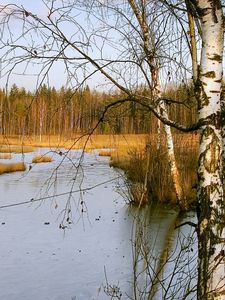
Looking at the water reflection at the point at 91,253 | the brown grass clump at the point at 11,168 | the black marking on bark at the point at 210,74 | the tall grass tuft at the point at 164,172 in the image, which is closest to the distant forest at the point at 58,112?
the water reflection at the point at 91,253

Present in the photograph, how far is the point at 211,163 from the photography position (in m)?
2.93

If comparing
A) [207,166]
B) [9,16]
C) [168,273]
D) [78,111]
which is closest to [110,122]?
[78,111]

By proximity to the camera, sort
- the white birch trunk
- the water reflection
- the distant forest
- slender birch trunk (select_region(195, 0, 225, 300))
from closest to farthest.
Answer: slender birch trunk (select_region(195, 0, 225, 300)) → the distant forest → the water reflection → the white birch trunk

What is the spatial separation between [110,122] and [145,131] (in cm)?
710

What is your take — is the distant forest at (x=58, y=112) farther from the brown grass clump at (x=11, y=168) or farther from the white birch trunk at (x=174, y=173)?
the brown grass clump at (x=11, y=168)

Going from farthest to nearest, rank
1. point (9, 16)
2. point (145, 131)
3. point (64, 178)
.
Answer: point (64, 178), point (145, 131), point (9, 16)

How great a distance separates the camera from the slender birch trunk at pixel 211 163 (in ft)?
9.45

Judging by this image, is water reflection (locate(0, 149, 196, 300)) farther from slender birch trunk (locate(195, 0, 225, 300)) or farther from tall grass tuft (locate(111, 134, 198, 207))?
tall grass tuft (locate(111, 134, 198, 207))

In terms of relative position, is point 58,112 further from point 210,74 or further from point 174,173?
point 174,173

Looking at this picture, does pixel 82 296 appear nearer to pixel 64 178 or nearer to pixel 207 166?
pixel 207 166

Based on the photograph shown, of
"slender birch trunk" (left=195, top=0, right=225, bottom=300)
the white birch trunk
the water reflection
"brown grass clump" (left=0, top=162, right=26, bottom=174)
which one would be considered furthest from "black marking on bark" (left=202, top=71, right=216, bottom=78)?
"brown grass clump" (left=0, top=162, right=26, bottom=174)

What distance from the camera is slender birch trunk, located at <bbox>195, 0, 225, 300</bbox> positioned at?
288cm

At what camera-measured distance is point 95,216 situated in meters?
10.4

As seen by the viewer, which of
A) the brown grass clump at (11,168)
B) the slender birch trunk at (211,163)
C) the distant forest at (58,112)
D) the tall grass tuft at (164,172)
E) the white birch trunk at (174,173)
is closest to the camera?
the slender birch trunk at (211,163)
